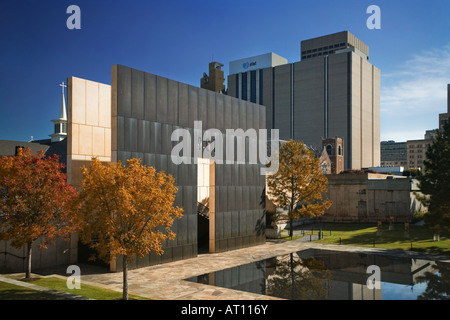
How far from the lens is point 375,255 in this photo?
31.2 meters

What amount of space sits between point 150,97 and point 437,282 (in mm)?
21766

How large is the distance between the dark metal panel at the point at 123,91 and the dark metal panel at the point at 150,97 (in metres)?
1.47

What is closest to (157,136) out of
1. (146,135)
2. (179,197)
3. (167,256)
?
(146,135)

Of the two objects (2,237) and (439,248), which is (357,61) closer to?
(439,248)

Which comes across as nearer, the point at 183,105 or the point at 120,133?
the point at 120,133

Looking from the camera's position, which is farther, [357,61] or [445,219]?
[357,61]

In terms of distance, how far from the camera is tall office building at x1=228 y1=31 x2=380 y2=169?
12838 cm

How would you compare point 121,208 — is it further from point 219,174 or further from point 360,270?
point 360,270

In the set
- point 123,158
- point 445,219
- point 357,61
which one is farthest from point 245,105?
point 357,61

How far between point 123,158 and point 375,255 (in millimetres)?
21335

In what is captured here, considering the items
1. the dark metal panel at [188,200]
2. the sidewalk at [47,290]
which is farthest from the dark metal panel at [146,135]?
the sidewalk at [47,290]

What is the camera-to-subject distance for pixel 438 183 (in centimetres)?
3291
